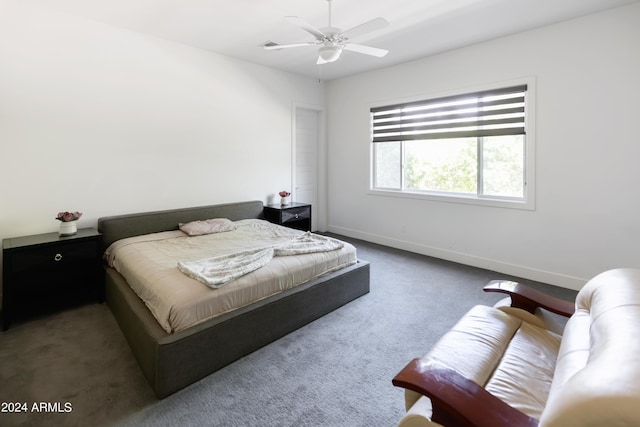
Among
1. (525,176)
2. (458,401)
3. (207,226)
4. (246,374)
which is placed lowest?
(246,374)

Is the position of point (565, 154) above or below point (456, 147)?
below

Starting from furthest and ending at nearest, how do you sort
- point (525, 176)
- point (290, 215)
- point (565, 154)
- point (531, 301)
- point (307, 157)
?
point (307, 157)
point (290, 215)
point (525, 176)
point (565, 154)
point (531, 301)

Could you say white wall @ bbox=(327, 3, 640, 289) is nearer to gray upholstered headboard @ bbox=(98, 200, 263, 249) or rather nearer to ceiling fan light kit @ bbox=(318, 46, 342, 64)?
ceiling fan light kit @ bbox=(318, 46, 342, 64)

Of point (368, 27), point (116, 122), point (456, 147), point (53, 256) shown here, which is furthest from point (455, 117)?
point (53, 256)

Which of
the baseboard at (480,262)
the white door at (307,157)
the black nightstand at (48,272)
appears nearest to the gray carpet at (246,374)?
the black nightstand at (48,272)

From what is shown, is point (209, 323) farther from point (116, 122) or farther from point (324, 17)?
point (324, 17)

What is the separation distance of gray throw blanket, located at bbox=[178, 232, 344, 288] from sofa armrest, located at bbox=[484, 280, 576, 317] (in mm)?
1557

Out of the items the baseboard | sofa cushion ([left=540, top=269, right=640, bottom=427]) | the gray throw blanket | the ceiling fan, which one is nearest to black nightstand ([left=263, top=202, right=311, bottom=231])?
the baseboard

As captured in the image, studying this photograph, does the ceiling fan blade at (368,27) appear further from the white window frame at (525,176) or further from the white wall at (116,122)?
the white wall at (116,122)

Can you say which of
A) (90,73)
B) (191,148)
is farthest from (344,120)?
(90,73)

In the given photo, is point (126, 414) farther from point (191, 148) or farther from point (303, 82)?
point (303, 82)

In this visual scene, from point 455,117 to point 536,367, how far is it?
140 inches

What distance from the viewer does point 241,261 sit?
271 cm

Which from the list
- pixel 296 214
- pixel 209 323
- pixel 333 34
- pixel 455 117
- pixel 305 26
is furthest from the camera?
pixel 296 214
